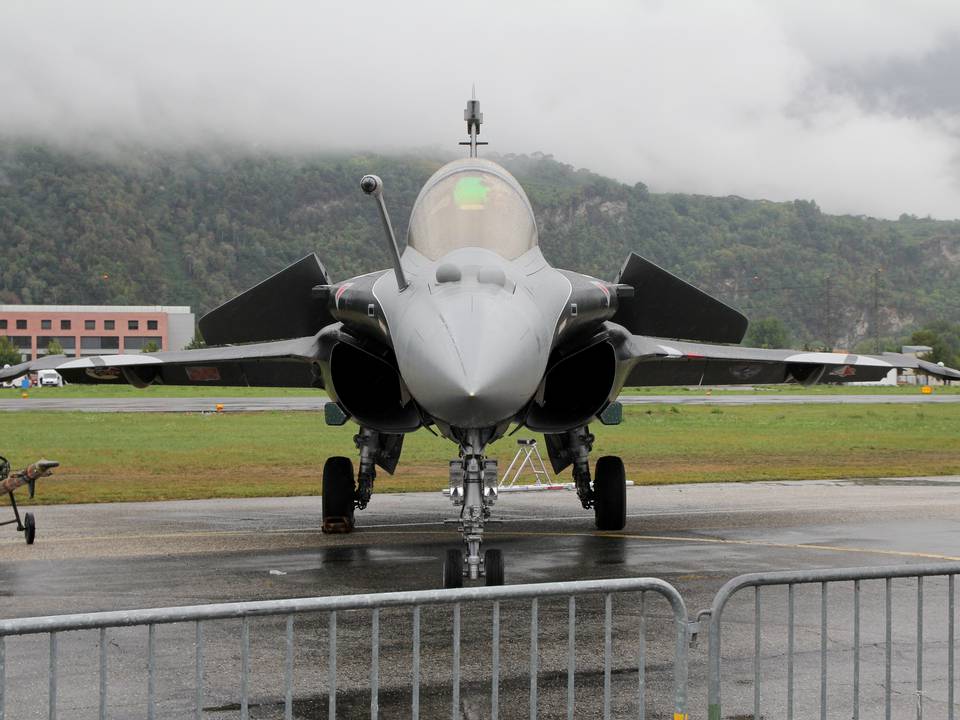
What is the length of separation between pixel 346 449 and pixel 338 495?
1445 centimetres

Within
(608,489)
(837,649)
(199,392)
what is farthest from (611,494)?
(199,392)

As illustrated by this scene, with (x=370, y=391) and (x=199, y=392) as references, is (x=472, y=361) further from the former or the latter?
(x=199, y=392)

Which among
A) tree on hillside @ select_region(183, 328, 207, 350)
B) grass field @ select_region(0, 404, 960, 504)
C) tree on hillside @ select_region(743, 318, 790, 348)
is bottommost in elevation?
grass field @ select_region(0, 404, 960, 504)

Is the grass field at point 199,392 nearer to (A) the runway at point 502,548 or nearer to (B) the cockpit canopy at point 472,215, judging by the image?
(A) the runway at point 502,548

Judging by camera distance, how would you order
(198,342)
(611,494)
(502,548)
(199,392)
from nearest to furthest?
(502,548)
(611,494)
(198,342)
(199,392)

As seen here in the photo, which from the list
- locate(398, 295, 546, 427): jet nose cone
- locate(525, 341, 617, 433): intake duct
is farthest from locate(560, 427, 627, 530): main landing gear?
locate(398, 295, 546, 427): jet nose cone

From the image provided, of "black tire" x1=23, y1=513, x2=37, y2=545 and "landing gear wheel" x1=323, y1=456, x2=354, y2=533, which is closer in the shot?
"black tire" x1=23, y1=513, x2=37, y2=545

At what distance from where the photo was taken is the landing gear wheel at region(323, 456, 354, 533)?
42.1 feet

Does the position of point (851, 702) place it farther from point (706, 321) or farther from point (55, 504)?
point (55, 504)

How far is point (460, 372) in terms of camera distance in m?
7.34

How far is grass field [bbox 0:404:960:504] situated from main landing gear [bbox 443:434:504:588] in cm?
959

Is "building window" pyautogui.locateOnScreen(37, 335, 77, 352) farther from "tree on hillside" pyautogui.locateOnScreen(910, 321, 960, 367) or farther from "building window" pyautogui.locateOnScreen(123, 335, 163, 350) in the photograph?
"tree on hillside" pyautogui.locateOnScreen(910, 321, 960, 367)

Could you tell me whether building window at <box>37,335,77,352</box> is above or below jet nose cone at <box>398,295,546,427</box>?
above

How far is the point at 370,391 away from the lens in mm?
11055
